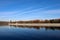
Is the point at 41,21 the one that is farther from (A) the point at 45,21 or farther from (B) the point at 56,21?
(B) the point at 56,21

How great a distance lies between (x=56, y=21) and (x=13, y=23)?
22370 mm

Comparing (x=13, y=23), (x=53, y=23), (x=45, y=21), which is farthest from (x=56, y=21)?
(x=13, y=23)

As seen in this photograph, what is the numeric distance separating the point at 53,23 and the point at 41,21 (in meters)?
9.40

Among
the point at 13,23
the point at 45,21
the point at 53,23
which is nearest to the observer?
the point at 53,23

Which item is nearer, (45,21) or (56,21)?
(56,21)

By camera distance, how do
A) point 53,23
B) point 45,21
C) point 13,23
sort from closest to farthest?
point 53,23
point 45,21
point 13,23

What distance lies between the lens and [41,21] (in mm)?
46375

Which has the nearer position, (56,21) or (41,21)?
(56,21)

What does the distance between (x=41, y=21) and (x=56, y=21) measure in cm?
866

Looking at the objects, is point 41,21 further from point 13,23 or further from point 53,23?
point 13,23

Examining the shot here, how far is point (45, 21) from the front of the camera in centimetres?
4569

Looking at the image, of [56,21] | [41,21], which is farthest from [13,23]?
[56,21]

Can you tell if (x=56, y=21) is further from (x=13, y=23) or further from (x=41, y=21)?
(x=13, y=23)

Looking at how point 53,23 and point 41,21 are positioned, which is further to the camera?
point 41,21
